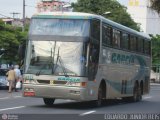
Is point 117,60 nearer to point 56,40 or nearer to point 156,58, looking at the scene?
point 56,40

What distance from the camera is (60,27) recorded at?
2158 centimetres

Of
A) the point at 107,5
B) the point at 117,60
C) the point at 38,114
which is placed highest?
the point at 107,5

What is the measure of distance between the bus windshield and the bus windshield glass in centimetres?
41

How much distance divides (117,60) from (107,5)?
2180 inches

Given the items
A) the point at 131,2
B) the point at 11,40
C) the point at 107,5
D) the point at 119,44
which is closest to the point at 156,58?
the point at 107,5

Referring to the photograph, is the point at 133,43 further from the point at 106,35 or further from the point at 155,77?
the point at 155,77

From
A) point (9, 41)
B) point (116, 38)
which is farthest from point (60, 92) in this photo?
point (9, 41)

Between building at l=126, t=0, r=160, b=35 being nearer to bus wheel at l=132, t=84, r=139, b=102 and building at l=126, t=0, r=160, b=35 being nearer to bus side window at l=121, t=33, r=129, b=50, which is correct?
bus wheel at l=132, t=84, r=139, b=102

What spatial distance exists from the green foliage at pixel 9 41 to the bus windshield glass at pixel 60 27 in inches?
900

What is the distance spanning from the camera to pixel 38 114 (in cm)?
1848

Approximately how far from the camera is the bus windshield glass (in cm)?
2134

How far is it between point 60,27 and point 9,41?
78.4 feet

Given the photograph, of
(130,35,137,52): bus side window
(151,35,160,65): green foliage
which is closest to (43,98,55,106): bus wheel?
(130,35,137,52): bus side window

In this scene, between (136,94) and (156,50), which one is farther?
(156,50)
